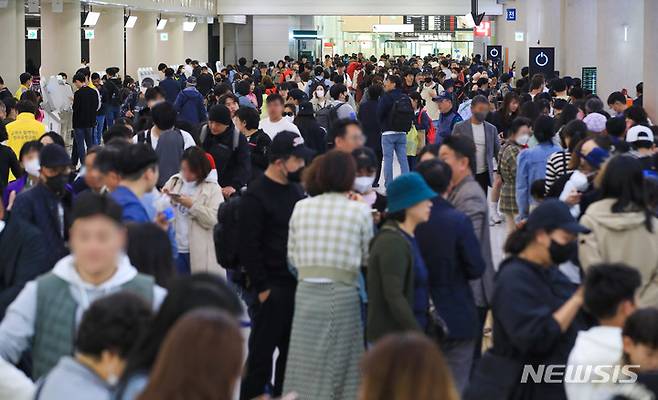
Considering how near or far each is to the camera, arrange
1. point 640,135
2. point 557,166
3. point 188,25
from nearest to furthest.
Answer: point 557,166 → point 640,135 → point 188,25

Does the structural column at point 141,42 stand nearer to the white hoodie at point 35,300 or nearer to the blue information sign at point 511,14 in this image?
the blue information sign at point 511,14

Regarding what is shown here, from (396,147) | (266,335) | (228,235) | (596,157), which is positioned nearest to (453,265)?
(266,335)

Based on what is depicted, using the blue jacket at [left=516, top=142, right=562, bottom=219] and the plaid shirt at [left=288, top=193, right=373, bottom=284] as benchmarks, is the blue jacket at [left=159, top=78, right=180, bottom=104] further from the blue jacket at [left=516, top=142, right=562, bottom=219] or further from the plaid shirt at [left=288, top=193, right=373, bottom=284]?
the plaid shirt at [left=288, top=193, right=373, bottom=284]

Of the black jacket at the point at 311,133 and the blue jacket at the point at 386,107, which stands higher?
the blue jacket at the point at 386,107

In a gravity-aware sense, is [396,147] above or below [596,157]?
below

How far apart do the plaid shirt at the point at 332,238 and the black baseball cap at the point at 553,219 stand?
3.55 feet

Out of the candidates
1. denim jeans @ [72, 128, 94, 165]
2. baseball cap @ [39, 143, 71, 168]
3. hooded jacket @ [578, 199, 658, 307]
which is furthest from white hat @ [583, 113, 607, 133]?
denim jeans @ [72, 128, 94, 165]

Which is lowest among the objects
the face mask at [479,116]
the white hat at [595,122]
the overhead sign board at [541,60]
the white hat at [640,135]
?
the white hat at [640,135]

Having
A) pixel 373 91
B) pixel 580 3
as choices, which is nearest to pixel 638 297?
pixel 373 91

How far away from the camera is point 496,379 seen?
5.20 meters

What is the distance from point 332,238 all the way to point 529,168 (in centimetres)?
429

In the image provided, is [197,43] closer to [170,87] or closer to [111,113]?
[111,113]

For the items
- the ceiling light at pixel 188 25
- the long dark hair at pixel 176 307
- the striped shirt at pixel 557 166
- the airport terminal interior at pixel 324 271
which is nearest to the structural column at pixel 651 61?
the airport terminal interior at pixel 324 271

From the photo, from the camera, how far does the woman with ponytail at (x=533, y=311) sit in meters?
5.18
